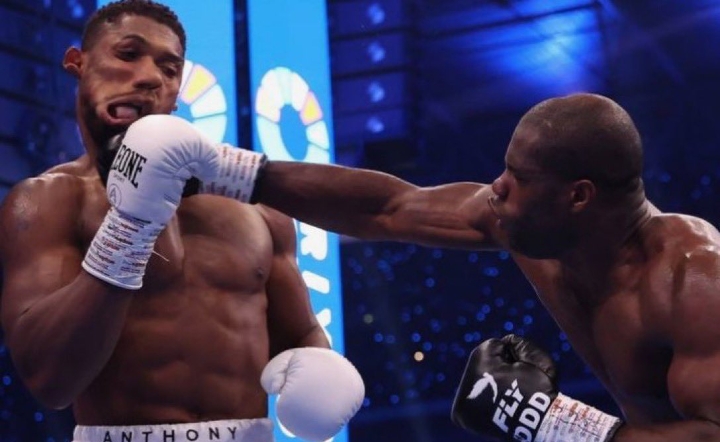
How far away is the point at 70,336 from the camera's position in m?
1.78

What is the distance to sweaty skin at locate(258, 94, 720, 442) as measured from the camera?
1810mm

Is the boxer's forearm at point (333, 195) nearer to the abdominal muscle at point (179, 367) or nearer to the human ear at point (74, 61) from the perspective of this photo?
the abdominal muscle at point (179, 367)

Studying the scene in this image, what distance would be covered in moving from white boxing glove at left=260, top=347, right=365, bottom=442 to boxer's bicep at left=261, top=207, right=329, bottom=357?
164 millimetres

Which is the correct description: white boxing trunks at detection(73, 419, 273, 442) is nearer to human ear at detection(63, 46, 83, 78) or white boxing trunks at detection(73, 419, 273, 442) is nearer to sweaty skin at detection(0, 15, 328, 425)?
sweaty skin at detection(0, 15, 328, 425)

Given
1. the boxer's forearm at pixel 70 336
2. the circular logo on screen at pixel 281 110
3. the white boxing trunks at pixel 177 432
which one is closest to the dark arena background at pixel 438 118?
the circular logo on screen at pixel 281 110

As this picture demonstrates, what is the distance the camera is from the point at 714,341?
5.85ft

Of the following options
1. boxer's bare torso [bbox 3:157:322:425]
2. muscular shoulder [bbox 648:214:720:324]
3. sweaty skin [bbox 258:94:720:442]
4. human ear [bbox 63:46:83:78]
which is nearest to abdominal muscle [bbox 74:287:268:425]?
boxer's bare torso [bbox 3:157:322:425]

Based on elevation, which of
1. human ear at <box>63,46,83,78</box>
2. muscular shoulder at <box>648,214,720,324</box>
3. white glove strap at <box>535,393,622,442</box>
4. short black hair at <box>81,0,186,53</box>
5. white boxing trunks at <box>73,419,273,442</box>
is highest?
short black hair at <box>81,0,186,53</box>

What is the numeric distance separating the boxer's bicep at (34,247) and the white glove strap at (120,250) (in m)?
0.12

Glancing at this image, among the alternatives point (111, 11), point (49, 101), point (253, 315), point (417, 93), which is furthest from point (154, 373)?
point (417, 93)

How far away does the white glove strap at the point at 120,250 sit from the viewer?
1776 mm

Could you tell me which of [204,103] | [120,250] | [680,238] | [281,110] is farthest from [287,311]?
[281,110]

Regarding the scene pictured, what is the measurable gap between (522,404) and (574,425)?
92 millimetres

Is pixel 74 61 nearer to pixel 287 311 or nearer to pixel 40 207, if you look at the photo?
pixel 40 207
